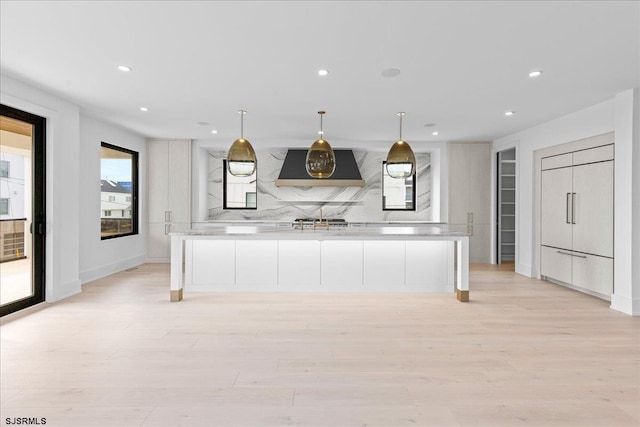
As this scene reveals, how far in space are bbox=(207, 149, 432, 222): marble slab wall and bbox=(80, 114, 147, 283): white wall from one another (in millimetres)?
2068

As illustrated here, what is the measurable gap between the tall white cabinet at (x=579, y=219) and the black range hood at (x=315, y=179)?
10.8ft

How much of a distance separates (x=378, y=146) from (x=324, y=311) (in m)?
4.20

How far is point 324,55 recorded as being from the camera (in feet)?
10.0

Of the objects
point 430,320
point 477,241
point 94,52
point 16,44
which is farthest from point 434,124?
point 16,44

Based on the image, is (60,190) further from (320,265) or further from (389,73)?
(389,73)

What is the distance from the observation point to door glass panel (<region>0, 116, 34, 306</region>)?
3.72 meters

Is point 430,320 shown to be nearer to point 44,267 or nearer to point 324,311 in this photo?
point 324,311

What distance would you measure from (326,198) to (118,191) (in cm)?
408

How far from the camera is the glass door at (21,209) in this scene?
373 centimetres

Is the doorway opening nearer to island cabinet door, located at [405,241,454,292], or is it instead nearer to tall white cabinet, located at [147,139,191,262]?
island cabinet door, located at [405,241,454,292]

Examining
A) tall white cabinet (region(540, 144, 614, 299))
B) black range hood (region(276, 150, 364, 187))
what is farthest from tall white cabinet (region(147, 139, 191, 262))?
tall white cabinet (region(540, 144, 614, 299))

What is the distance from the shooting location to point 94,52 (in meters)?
3.01

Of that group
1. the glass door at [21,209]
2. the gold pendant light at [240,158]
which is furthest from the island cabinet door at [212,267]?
the glass door at [21,209]

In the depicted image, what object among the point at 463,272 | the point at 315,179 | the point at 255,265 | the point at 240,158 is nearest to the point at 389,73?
the point at 240,158
